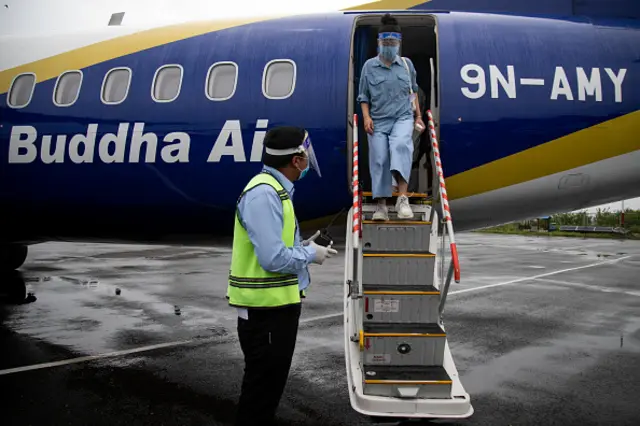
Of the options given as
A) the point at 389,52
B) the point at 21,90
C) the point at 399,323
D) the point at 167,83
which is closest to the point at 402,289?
the point at 399,323

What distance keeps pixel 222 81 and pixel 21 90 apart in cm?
285

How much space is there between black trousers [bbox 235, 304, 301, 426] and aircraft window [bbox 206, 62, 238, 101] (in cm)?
355

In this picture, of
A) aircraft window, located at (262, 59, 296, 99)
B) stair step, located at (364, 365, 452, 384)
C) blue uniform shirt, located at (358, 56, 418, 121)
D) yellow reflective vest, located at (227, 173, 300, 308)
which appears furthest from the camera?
aircraft window, located at (262, 59, 296, 99)

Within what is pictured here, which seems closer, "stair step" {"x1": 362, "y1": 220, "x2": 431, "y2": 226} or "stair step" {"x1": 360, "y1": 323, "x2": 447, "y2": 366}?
"stair step" {"x1": 360, "y1": 323, "x2": 447, "y2": 366}

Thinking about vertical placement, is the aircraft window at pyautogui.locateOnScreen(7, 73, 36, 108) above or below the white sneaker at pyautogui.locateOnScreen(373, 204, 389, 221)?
above

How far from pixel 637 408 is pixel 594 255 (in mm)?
19514

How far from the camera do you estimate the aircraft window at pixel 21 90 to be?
6.82 m

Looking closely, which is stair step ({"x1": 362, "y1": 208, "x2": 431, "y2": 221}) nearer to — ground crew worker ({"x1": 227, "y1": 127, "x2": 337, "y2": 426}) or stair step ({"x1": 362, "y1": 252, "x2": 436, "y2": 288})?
stair step ({"x1": 362, "y1": 252, "x2": 436, "y2": 288})

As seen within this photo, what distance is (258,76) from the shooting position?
6191mm

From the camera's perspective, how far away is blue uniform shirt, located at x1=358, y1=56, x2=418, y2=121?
545 cm

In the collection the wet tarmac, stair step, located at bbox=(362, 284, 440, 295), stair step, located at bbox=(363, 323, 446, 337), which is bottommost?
the wet tarmac

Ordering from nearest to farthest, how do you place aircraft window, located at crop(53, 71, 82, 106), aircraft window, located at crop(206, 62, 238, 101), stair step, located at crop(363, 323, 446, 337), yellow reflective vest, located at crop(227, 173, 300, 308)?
yellow reflective vest, located at crop(227, 173, 300, 308) < stair step, located at crop(363, 323, 446, 337) < aircraft window, located at crop(206, 62, 238, 101) < aircraft window, located at crop(53, 71, 82, 106)

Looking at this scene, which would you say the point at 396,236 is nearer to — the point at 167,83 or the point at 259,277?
the point at 259,277

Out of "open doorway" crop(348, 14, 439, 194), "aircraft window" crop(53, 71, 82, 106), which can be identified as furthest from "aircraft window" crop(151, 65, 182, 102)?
"open doorway" crop(348, 14, 439, 194)
